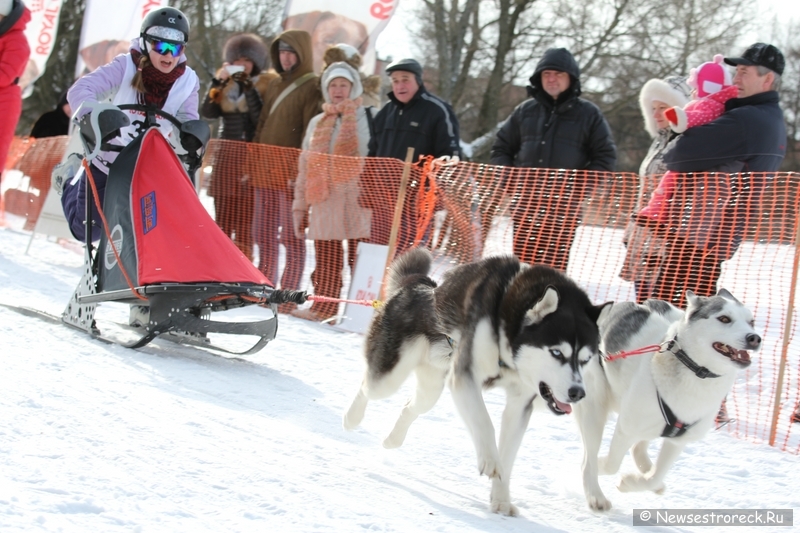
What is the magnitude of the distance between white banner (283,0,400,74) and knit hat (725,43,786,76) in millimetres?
4479

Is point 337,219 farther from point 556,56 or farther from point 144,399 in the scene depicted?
point 144,399

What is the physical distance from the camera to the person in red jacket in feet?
21.5

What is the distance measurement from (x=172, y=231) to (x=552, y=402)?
7.97 ft

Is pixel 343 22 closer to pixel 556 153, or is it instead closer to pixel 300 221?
pixel 300 221

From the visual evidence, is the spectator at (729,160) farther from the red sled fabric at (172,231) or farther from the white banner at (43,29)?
the white banner at (43,29)

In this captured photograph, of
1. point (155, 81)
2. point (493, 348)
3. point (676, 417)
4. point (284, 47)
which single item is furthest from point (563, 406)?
point (284, 47)

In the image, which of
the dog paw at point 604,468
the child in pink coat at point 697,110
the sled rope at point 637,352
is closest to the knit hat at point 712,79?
the child in pink coat at point 697,110

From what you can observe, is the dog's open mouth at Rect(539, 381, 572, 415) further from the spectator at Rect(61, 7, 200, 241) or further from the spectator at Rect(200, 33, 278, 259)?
the spectator at Rect(200, 33, 278, 259)

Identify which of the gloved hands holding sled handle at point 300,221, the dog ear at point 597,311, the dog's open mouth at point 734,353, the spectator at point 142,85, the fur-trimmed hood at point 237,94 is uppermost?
the fur-trimmed hood at point 237,94

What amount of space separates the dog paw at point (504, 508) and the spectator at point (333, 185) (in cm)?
392

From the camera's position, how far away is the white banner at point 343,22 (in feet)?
27.3

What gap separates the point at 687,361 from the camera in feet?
10.3

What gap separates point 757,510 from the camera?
3158 mm

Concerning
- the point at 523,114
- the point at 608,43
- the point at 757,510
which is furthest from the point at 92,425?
the point at 608,43
